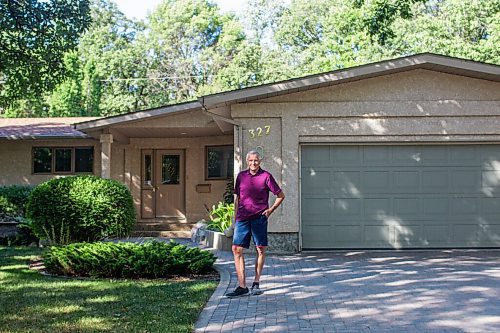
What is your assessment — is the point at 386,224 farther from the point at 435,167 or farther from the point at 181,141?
the point at 181,141

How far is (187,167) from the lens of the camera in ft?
59.4

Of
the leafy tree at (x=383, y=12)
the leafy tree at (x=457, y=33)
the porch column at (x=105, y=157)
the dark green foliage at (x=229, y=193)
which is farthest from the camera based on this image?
the leafy tree at (x=457, y=33)

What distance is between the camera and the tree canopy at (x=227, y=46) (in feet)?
93.5

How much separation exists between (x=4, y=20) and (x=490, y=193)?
14.1 metres

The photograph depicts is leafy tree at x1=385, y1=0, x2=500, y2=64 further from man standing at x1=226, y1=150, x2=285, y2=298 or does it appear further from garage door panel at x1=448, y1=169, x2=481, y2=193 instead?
man standing at x1=226, y1=150, x2=285, y2=298

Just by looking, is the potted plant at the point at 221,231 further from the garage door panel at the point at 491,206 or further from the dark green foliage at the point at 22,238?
the garage door panel at the point at 491,206

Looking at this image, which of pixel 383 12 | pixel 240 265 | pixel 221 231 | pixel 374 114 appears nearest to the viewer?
pixel 240 265

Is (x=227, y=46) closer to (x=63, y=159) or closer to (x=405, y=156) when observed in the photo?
(x=63, y=159)

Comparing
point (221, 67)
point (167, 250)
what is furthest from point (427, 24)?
point (167, 250)

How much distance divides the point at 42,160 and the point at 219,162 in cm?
571

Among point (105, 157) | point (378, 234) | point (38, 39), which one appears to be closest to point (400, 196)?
point (378, 234)

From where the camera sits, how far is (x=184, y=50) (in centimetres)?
4300

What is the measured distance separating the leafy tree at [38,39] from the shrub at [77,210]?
568 centimetres

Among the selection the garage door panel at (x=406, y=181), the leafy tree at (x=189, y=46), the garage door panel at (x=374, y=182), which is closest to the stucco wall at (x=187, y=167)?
the garage door panel at (x=374, y=182)
